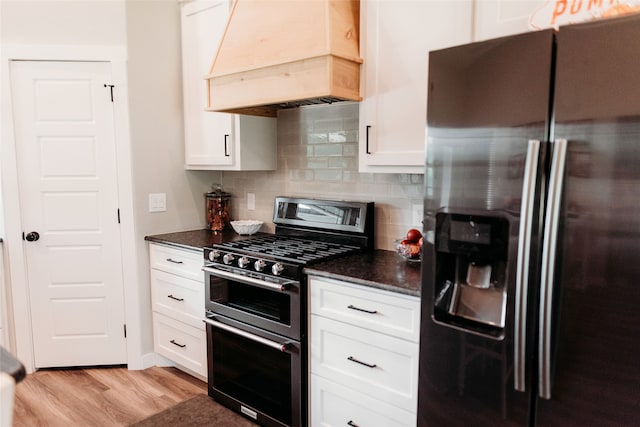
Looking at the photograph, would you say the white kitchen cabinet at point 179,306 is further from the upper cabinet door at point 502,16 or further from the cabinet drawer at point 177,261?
the upper cabinet door at point 502,16

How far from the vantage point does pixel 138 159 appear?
310cm

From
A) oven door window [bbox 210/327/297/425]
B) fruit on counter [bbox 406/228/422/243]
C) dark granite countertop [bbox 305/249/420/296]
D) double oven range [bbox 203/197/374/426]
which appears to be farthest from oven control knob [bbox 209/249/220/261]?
fruit on counter [bbox 406/228/422/243]

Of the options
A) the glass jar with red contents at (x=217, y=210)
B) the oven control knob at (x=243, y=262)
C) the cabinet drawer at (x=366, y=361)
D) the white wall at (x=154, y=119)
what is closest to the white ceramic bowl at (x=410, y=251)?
the cabinet drawer at (x=366, y=361)

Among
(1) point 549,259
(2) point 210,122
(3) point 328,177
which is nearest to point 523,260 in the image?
(1) point 549,259

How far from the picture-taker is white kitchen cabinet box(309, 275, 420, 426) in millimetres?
1884

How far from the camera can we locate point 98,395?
2.89 meters

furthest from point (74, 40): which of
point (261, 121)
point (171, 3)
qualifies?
point (261, 121)

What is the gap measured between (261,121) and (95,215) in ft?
4.24

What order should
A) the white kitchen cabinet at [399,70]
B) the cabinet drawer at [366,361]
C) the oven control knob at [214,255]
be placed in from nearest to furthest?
the cabinet drawer at [366,361] → the white kitchen cabinet at [399,70] → the oven control knob at [214,255]

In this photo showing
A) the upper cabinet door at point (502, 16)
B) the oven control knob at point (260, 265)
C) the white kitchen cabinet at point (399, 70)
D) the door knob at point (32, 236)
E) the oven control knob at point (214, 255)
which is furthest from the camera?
the door knob at point (32, 236)

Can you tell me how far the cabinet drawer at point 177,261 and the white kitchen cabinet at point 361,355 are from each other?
96 cm

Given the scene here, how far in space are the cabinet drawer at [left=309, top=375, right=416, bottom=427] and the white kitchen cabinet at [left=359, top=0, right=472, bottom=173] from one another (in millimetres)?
1059

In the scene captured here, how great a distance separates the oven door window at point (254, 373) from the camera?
7.63ft

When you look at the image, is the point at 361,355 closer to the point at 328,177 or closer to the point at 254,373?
the point at 254,373
